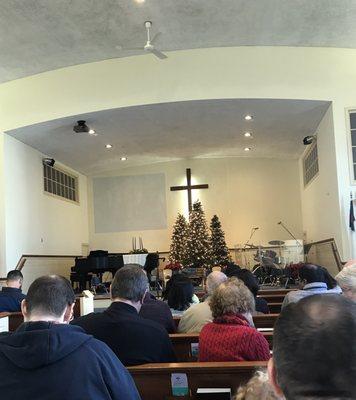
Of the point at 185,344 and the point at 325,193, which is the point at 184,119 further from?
the point at 185,344

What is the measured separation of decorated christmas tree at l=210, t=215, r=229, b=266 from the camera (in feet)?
44.3

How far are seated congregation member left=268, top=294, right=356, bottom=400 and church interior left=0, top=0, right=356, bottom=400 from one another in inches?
180

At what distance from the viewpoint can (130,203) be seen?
1493 cm

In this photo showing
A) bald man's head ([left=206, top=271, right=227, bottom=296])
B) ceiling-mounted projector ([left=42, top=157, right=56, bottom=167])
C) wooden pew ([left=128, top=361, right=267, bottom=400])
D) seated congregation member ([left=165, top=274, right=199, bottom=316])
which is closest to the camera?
wooden pew ([left=128, top=361, right=267, bottom=400])

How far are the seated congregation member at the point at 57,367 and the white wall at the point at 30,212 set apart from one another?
864 centimetres

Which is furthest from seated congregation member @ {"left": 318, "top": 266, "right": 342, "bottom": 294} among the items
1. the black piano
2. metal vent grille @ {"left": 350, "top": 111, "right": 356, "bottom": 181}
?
the black piano

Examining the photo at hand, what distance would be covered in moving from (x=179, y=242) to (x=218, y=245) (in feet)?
3.70

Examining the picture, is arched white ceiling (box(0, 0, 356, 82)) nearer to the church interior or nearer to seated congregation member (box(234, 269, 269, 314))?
the church interior

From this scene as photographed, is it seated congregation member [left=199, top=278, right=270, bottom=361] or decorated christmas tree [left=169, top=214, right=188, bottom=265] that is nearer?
seated congregation member [left=199, top=278, right=270, bottom=361]

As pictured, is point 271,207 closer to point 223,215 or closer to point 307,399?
point 223,215

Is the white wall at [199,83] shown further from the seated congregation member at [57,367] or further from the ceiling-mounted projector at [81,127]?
the seated congregation member at [57,367]

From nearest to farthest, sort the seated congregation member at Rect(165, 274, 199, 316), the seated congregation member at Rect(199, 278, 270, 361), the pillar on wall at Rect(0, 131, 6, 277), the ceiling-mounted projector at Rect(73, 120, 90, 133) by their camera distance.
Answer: the seated congregation member at Rect(199, 278, 270, 361) → the seated congregation member at Rect(165, 274, 199, 316) → the pillar on wall at Rect(0, 131, 6, 277) → the ceiling-mounted projector at Rect(73, 120, 90, 133)

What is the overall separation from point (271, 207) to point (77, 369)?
13133 mm

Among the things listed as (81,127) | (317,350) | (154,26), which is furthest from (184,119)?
(317,350)
